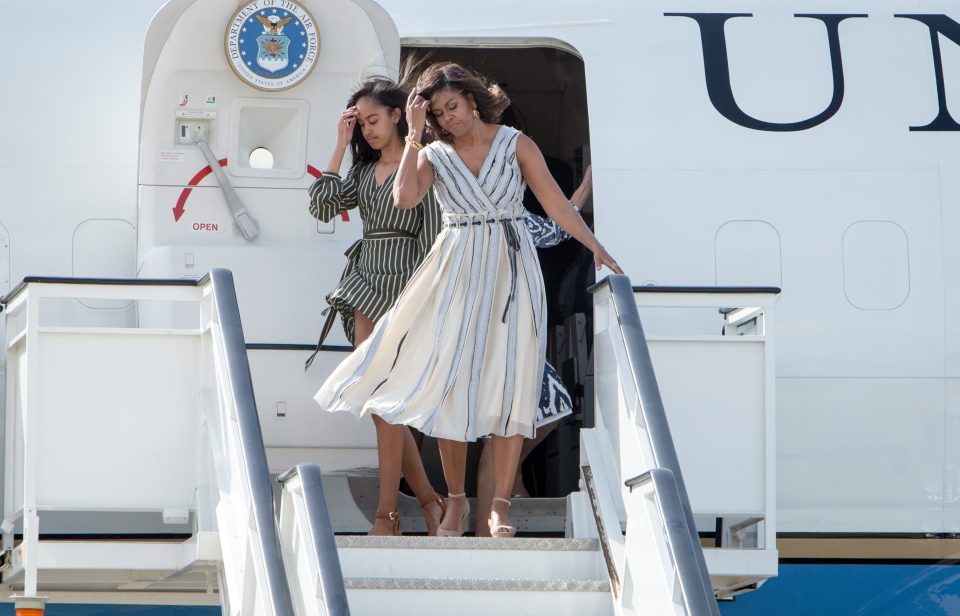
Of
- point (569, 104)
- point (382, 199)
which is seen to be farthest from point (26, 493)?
point (569, 104)

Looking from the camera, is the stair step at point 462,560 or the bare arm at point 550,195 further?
the bare arm at point 550,195

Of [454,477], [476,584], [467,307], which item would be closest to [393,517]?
[454,477]

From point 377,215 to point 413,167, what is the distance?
2.57ft

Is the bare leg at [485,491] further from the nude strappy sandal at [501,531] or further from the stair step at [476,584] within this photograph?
the stair step at [476,584]

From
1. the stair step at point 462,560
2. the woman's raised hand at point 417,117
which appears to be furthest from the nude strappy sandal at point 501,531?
the woman's raised hand at point 417,117

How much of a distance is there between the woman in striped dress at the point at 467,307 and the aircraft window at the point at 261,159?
68.1 inches

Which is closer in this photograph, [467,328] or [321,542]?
[321,542]

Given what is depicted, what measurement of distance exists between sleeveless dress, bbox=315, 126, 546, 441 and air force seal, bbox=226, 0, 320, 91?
162cm

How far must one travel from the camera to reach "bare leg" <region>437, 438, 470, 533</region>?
5688mm

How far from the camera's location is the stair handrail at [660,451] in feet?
14.3

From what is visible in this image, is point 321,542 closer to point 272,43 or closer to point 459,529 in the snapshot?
point 459,529

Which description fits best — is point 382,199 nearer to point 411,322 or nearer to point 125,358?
point 411,322

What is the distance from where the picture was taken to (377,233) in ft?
20.7

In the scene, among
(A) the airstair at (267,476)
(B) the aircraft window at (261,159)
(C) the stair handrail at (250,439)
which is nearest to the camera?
(C) the stair handrail at (250,439)
